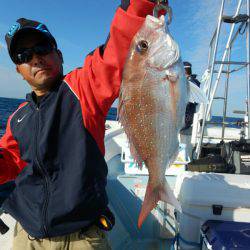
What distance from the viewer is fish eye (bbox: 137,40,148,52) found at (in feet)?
4.92

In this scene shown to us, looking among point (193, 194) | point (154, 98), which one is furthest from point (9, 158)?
point (193, 194)

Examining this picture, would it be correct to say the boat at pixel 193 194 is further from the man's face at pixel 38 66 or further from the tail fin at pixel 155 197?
the man's face at pixel 38 66

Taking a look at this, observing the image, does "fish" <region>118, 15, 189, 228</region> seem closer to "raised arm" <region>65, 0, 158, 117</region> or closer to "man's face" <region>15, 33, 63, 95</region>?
"raised arm" <region>65, 0, 158, 117</region>

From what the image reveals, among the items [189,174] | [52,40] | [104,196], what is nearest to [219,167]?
[189,174]

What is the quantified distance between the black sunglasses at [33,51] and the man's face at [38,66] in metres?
0.01

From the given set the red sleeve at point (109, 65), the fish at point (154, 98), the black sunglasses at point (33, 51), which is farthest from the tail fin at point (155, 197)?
the black sunglasses at point (33, 51)

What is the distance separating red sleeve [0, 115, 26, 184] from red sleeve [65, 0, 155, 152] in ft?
2.56

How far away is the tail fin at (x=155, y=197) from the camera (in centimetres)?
171

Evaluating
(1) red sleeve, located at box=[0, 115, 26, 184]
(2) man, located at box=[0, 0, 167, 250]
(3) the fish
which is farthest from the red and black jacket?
(1) red sleeve, located at box=[0, 115, 26, 184]

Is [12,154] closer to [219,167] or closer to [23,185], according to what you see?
[23,185]

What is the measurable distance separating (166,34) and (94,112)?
1.93 ft

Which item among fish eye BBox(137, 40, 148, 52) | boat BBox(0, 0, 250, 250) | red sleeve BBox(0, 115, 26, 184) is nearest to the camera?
fish eye BBox(137, 40, 148, 52)

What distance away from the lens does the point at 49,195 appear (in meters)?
Answer: 1.86

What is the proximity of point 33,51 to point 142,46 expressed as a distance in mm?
764
